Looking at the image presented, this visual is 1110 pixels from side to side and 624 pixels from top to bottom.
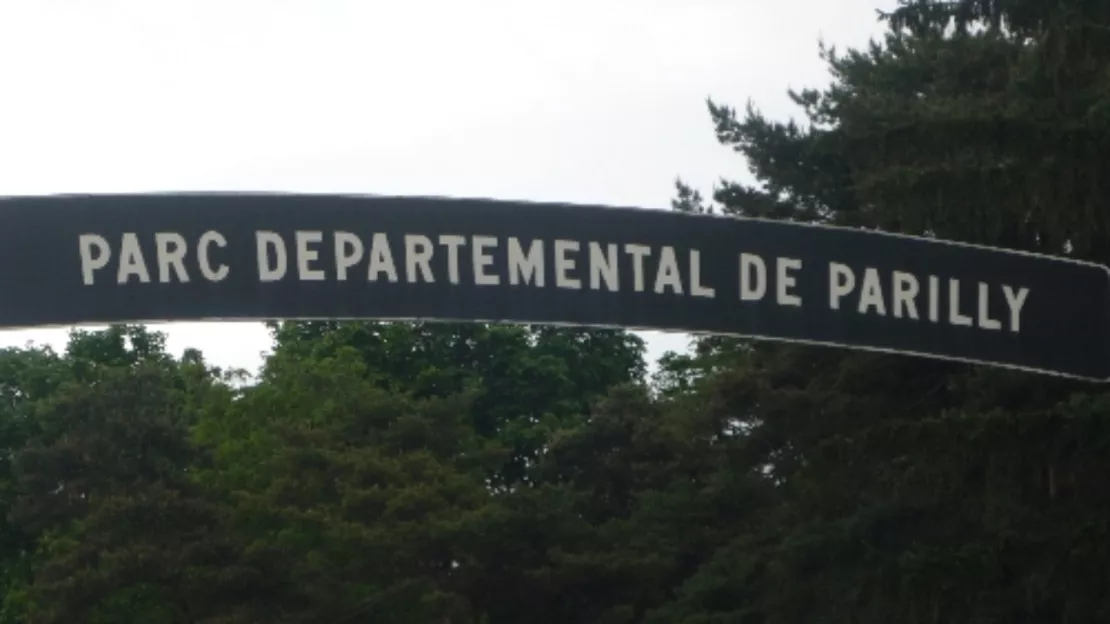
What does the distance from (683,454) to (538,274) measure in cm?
3651

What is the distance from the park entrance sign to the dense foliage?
2.28 meters

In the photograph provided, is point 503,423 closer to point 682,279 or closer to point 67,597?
point 67,597

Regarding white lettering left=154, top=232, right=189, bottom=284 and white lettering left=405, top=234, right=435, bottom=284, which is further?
white lettering left=405, top=234, right=435, bottom=284

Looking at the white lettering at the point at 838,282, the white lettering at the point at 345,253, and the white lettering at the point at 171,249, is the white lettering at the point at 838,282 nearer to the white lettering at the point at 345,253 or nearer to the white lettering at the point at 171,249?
the white lettering at the point at 345,253

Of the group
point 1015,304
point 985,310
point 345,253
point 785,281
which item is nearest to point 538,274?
point 345,253

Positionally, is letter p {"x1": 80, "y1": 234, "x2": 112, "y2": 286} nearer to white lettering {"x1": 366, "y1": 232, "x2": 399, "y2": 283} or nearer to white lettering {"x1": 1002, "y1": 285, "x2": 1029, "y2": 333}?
white lettering {"x1": 366, "y1": 232, "x2": 399, "y2": 283}

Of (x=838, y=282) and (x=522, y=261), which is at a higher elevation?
(x=522, y=261)

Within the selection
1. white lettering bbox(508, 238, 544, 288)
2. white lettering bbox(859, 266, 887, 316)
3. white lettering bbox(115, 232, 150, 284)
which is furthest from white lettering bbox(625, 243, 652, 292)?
white lettering bbox(115, 232, 150, 284)

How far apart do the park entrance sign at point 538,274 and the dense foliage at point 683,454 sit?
2284mm

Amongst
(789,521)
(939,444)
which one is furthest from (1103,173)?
(789,521)

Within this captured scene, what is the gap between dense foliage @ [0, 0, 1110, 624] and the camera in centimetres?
1064

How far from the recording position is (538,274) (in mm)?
7293

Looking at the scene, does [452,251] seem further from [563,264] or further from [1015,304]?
[1015,304]

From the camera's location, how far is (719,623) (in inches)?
1249
